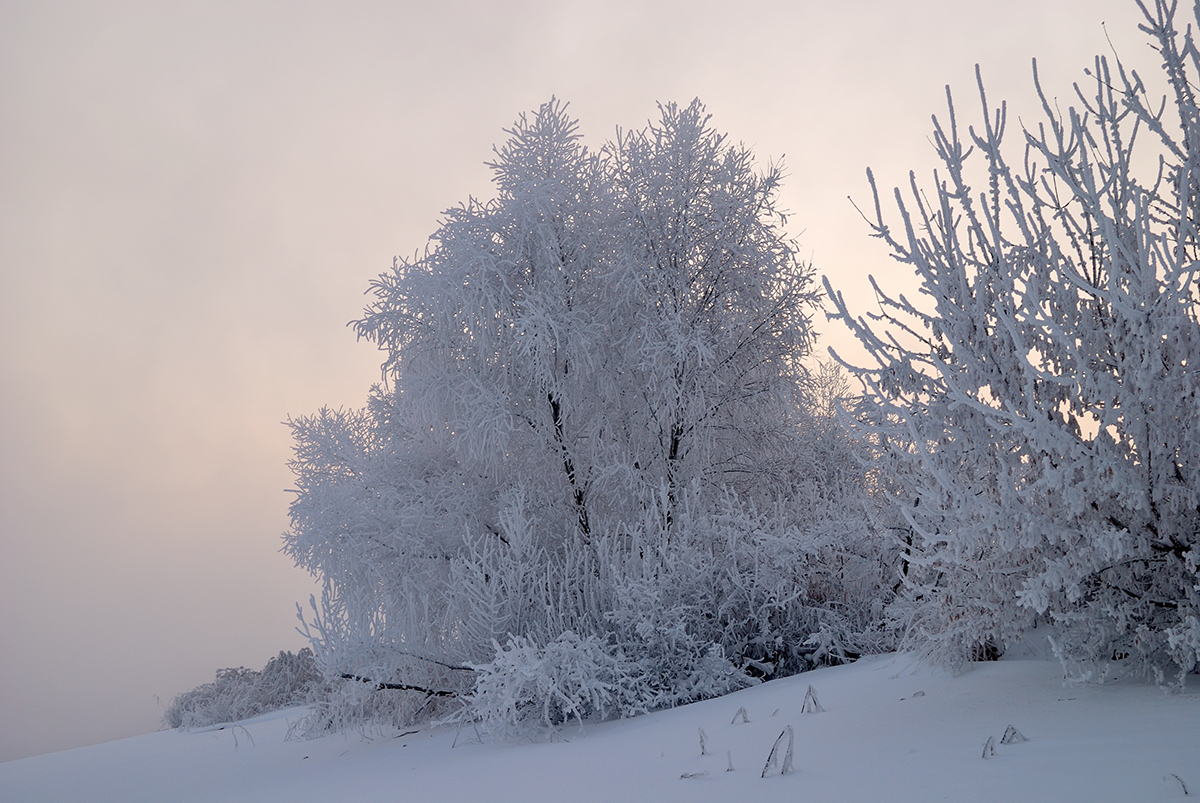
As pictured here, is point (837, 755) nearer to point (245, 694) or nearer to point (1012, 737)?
point (1012, 737)

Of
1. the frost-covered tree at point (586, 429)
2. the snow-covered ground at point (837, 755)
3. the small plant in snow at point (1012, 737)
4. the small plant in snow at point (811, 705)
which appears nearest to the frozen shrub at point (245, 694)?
the frost-covered tree at point (586, 429)

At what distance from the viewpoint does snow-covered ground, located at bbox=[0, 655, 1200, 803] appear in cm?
192

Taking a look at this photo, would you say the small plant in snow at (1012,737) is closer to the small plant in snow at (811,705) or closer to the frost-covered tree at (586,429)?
the small plant in snow at (811,705)

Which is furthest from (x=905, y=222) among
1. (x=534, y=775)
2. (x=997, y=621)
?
(x=534, y=775)

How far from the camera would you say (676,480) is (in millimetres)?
7633

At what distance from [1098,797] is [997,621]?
1250 mm

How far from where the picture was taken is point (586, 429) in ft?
24.7

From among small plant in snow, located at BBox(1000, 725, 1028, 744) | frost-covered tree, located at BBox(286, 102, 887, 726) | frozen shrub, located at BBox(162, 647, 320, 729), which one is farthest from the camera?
frozen shrub, located at BBox(162, 647, 320, 729)

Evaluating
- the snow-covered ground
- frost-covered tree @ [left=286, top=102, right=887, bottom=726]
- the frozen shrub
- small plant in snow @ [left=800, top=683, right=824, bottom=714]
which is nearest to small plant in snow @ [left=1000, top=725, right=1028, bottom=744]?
the snow-covered ground

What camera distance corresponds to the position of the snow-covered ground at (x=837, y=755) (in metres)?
1.92

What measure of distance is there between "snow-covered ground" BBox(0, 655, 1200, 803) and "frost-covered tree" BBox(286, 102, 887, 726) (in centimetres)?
94

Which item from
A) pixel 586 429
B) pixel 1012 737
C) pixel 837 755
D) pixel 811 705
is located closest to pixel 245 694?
pixel 586 429

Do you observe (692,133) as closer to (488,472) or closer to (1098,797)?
(488,472)

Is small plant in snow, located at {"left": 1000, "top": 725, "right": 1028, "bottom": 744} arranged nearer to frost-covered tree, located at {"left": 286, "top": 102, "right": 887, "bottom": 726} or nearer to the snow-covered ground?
the snow-covered ground
